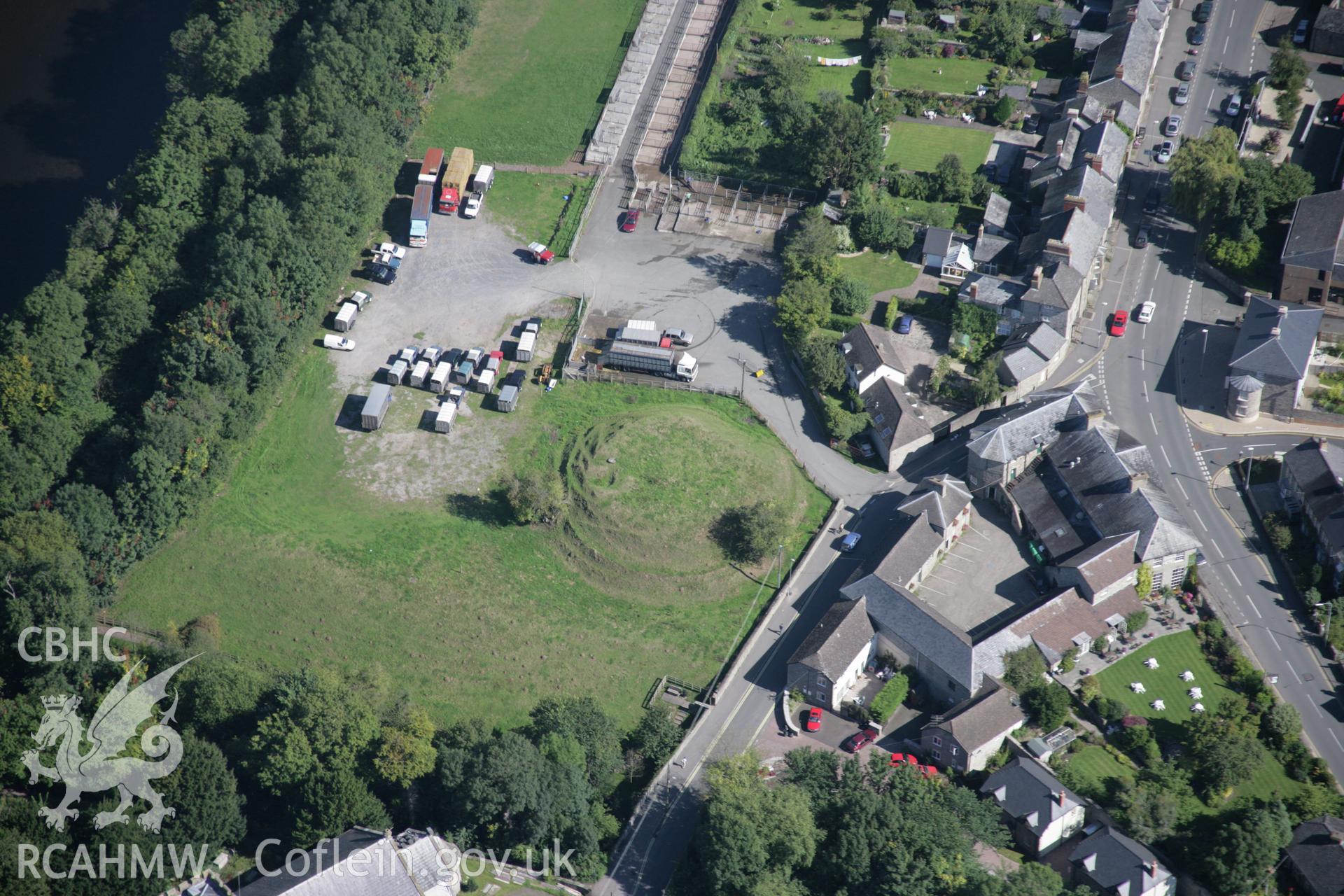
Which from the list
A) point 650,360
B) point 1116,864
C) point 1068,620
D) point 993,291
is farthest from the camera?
point 650,360

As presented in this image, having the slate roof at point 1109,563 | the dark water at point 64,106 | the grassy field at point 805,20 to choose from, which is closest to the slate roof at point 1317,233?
the slate roof at point 1109,563

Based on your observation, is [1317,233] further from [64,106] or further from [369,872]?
[64,106]

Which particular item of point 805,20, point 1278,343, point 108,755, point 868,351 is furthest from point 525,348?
point 1278,343

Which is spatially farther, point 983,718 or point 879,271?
point 879,271

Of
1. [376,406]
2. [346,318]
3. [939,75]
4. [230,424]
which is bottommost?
[230,424]

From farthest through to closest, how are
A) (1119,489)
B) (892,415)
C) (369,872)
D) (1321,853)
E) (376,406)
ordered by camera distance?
(376,406) < (892,415) < (1119,489) < (369,872) < (1321,853)

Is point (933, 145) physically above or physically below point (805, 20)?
below
